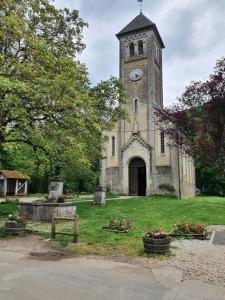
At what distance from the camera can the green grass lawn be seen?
31.1 feet

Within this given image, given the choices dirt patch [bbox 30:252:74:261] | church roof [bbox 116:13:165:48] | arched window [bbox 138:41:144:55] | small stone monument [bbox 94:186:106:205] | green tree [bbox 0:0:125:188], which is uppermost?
church roof [bbox 116:13:165:48]

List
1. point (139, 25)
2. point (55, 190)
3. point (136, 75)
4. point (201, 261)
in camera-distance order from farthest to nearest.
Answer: point (139, 25)
point (136, 75)
point (55, 190)
point (201, 261)

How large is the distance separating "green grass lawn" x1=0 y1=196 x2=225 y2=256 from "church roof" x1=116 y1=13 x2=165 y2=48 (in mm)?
21529

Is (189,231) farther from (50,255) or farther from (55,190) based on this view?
(55,190)

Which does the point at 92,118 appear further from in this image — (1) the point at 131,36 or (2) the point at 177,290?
(1) the point at 131,36

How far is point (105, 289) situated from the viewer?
5.59 m

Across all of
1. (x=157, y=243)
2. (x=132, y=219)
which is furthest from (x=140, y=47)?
(x=157, y=243)

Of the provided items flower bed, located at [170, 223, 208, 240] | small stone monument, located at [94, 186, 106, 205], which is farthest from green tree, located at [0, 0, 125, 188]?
flower bed, located at [170, 223, 208, 240]

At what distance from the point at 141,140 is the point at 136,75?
747 cm

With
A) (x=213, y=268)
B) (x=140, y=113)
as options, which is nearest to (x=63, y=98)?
(x=213, y=268)

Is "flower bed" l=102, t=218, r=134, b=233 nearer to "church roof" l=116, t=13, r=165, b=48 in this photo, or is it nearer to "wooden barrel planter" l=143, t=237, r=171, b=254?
"wooden barrel planter" l=143, t=237, r=171, b=254

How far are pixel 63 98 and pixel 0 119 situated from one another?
3122mm

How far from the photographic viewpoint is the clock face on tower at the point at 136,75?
105 ft

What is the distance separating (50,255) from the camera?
335 inches
